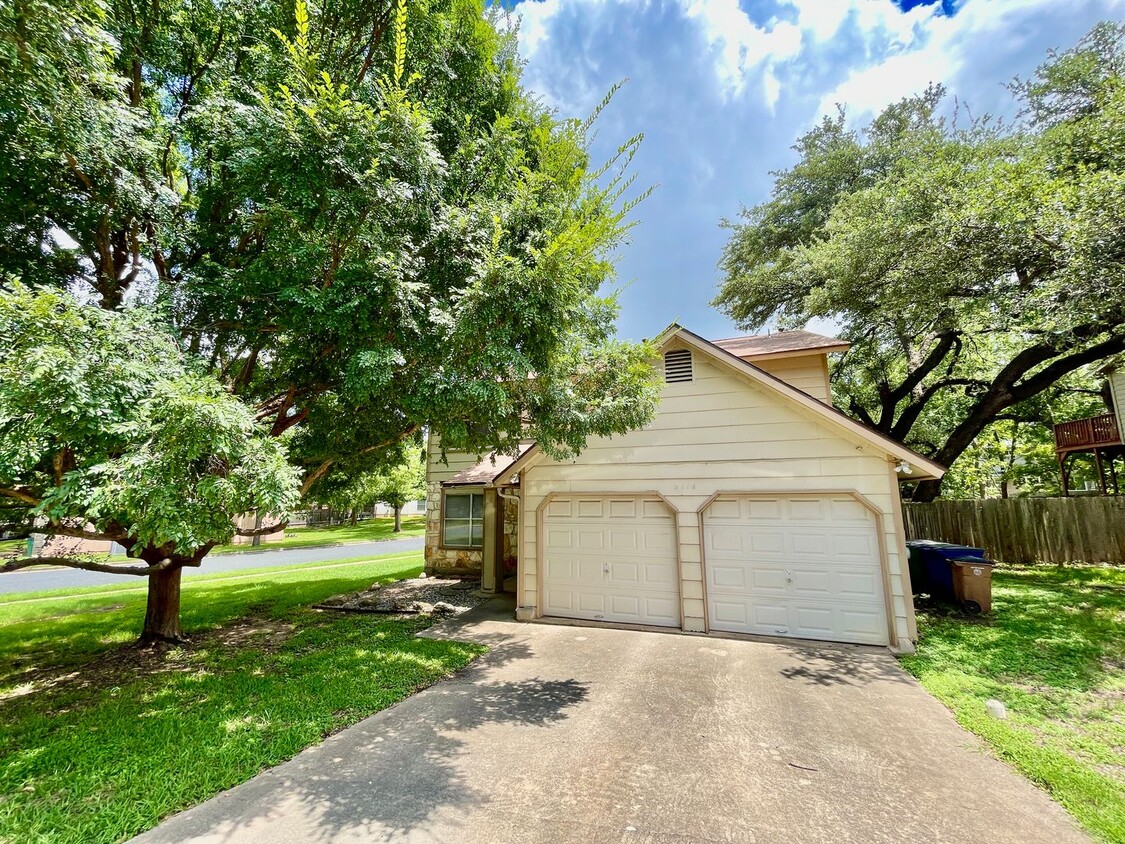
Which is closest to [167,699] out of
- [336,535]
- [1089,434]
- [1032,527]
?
[1032,527]

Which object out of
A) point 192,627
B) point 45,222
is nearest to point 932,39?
point 45,222

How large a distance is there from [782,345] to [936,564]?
542 cm

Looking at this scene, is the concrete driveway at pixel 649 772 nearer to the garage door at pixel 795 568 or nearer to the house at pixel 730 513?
the garage door at pixel 795 568

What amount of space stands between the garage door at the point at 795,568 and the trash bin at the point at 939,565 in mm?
→ 2846

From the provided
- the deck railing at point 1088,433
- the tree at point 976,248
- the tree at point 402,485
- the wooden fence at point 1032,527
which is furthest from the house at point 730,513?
the tree at point 402,485

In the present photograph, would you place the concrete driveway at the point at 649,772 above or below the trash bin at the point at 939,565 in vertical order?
below

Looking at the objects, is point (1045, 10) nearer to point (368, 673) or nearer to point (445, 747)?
point (445, 747)

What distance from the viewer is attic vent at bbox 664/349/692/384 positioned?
8555mm

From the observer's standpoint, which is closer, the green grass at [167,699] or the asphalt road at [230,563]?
the green grass at [167,699]

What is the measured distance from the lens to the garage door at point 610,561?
328 inches

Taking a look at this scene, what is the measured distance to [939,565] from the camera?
9195 millimetres

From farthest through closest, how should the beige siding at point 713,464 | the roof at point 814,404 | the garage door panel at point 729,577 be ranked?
1. the garage door panel at point 729,577
2. the beige siding at point 713,464
3. the roof at point 814,404

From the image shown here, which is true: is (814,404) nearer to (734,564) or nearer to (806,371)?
(806,371)

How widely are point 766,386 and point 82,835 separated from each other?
353 inches
